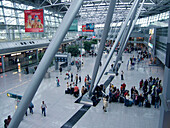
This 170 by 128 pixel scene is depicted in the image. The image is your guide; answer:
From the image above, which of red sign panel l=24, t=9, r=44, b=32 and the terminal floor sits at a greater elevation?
red sign panel l=24, t=9, r=44, b=32

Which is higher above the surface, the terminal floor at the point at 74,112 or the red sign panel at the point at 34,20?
the red sign panel at the point at 34,20

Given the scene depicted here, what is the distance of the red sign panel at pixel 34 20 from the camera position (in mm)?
16812

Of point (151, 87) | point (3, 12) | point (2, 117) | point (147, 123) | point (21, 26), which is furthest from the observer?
point (21, 26)

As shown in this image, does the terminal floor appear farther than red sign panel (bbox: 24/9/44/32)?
No

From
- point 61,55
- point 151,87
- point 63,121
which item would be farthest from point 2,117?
point 61,55

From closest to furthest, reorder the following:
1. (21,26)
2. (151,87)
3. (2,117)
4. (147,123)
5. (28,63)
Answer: (147,123) < (2,117) < (151,87) < (21,26) < (28,63)

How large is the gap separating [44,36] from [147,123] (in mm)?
29953

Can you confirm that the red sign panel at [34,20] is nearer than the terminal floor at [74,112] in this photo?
No

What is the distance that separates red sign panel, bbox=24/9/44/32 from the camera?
16812 mm

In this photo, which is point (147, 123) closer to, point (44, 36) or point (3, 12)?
point (3, 12)

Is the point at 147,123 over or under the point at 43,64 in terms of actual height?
under

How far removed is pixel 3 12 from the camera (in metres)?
24.2

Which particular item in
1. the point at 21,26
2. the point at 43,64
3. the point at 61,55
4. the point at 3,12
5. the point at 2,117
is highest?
the point at 3,12

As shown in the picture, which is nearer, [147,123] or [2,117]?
[147,123]
